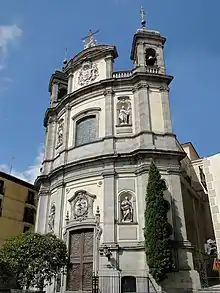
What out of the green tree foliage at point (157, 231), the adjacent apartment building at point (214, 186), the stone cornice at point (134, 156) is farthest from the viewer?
the stone cornice at point (134, 156)

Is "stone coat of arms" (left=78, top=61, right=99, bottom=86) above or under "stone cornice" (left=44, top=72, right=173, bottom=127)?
above

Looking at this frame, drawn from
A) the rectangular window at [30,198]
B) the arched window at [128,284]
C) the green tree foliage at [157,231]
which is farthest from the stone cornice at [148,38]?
the rectangular window at [30,198]

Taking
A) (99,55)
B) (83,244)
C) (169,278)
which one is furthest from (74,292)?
(99,55)

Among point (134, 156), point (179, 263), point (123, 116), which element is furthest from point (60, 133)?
point (179, 263)

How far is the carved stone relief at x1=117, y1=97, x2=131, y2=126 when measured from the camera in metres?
18.7

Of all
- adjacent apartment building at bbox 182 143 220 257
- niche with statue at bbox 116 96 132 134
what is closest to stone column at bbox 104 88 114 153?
niche with statue at bbox 116 96 132 134

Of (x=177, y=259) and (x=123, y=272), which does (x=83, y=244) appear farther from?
(x=177, y=259)

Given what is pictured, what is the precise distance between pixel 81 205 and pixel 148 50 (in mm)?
11562

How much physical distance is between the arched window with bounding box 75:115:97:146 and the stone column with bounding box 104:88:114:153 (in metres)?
1.02

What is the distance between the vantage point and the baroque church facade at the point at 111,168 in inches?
579

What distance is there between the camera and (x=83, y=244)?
16.3 meters

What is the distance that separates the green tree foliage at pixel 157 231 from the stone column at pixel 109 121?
11.7ft

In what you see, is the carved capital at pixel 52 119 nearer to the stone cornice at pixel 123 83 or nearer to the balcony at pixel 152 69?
the stone cornice at pixel 123 83

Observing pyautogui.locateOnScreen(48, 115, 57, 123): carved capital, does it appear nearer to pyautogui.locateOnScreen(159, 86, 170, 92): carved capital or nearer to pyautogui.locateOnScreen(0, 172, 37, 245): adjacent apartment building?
pyautogui.locateOnScreen(0, 172, 37, 245): adjacent apartment building
